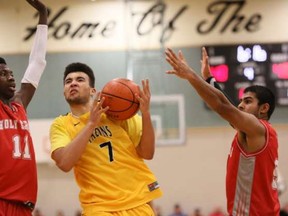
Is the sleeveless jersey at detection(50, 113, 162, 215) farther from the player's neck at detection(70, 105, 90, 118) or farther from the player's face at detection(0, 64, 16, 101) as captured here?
the player's face at detection(0, 64, 16, 101)

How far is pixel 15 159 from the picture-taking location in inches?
160

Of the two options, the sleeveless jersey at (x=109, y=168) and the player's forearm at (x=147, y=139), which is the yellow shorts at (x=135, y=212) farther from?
the player's forearm at (x=147, y=139)

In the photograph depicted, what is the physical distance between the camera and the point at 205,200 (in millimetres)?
11547

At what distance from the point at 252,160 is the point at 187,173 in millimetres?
7422

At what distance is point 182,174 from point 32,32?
4358 millimetres

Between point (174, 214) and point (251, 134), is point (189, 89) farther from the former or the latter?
point (251, 134)

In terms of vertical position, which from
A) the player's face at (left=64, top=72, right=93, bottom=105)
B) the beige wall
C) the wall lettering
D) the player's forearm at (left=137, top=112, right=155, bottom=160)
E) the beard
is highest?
the wall lettering

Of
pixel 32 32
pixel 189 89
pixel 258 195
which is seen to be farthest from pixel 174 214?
pixel 258 195

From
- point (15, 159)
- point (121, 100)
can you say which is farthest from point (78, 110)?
point (15, 159)

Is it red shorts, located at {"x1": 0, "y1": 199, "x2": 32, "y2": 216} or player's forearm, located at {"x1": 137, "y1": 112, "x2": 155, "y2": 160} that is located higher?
player's forearm, located at {"x1": 137, "y1": 112, "x2": 155, "y2": 160}

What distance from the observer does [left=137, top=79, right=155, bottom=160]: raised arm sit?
422 centimetres

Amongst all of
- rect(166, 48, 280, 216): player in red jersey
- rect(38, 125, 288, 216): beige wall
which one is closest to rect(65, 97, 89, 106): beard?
rect(166, 48, 280, 216): player in red jersey

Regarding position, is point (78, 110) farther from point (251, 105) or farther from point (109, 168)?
point (251, 105)

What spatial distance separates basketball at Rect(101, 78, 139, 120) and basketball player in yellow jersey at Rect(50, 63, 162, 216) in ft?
0.23
